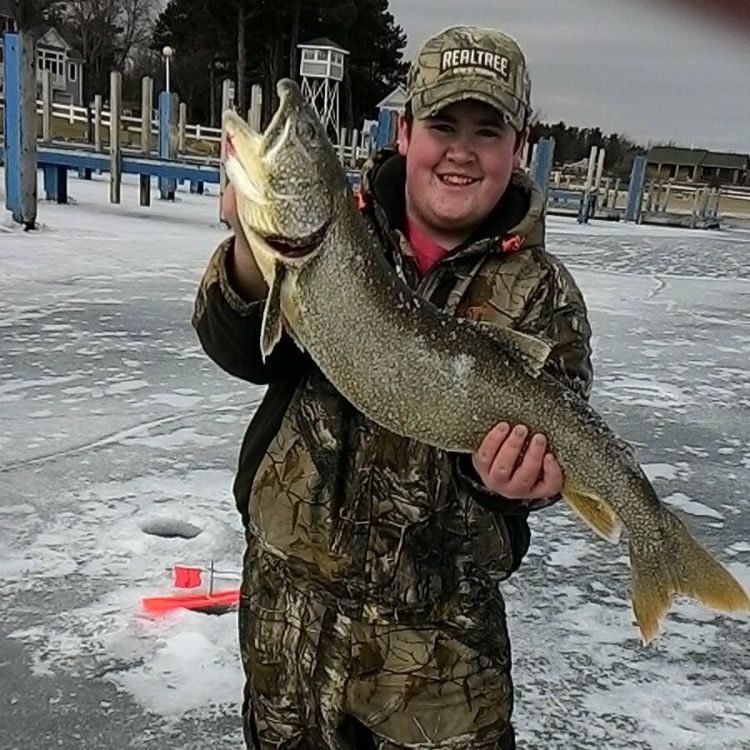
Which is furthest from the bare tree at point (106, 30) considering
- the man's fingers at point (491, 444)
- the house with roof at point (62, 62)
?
the man's fingers at point (491, 444)

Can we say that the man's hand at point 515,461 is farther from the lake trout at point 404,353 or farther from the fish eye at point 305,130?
the fish eye at point 305,130

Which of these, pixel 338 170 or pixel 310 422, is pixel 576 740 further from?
pixel 338 170

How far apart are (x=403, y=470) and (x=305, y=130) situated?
68cm

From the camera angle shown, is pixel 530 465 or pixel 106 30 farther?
pixel 106 30

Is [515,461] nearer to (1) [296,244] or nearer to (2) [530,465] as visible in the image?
(2) [530,465]

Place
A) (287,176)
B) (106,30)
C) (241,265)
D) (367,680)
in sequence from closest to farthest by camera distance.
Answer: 1. (287,176)
2. (241,265)
3. (367,680)
4. (106,30)

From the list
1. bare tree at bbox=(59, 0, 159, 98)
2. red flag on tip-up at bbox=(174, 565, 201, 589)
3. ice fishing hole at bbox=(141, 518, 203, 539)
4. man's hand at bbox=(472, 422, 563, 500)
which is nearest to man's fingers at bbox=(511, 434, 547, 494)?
man's hand at bbox=(472, 422, 563, 500)

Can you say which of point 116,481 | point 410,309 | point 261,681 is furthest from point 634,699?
point 116,481

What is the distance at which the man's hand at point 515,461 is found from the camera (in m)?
1.65

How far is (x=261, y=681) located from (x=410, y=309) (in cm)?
89

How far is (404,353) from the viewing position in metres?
1.65

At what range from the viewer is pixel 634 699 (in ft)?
9.00

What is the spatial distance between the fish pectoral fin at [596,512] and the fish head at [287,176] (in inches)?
25.8

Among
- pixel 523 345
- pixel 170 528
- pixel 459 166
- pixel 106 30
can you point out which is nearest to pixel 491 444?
pixel 523 345
